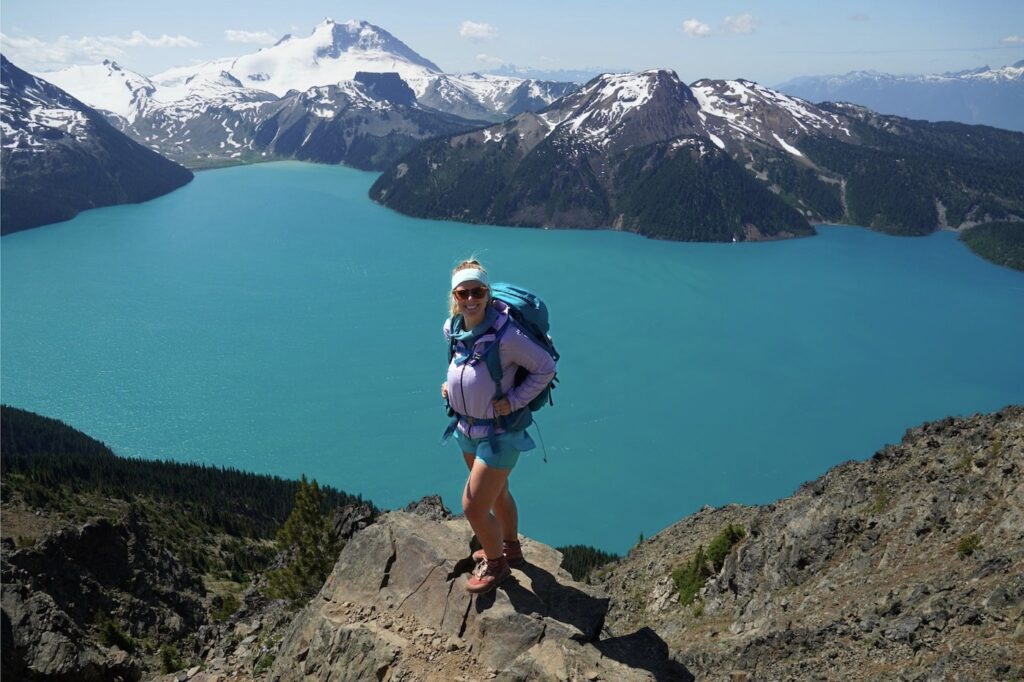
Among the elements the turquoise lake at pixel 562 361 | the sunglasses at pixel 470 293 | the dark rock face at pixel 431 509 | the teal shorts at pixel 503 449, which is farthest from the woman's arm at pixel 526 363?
the turquoise lake at pixel 562 361

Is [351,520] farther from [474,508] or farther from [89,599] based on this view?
[474,508]

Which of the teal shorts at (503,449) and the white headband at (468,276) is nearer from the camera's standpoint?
the white headband at (468,276)

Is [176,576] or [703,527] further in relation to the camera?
[176,576]

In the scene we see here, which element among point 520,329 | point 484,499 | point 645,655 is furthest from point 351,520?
point 520,329

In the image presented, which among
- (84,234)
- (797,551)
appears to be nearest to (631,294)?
(797,551)

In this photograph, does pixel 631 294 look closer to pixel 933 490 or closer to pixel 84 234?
pixel 933 490

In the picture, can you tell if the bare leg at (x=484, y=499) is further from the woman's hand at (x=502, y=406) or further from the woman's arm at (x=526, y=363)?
the woman's arm at (x=526, y=363)

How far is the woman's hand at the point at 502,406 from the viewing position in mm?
8273

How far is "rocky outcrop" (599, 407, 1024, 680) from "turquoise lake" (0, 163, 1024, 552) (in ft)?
64.4

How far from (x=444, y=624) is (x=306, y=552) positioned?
1569 cm

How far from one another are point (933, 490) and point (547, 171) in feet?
607

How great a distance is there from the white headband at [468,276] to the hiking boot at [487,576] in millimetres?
3976

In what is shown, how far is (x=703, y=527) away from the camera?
86.1 ft

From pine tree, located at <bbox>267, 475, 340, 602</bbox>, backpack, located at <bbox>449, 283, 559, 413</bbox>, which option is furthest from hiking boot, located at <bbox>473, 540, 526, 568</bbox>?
pine tree, located at <bbox>267, 475, 340, 602</bbox>
